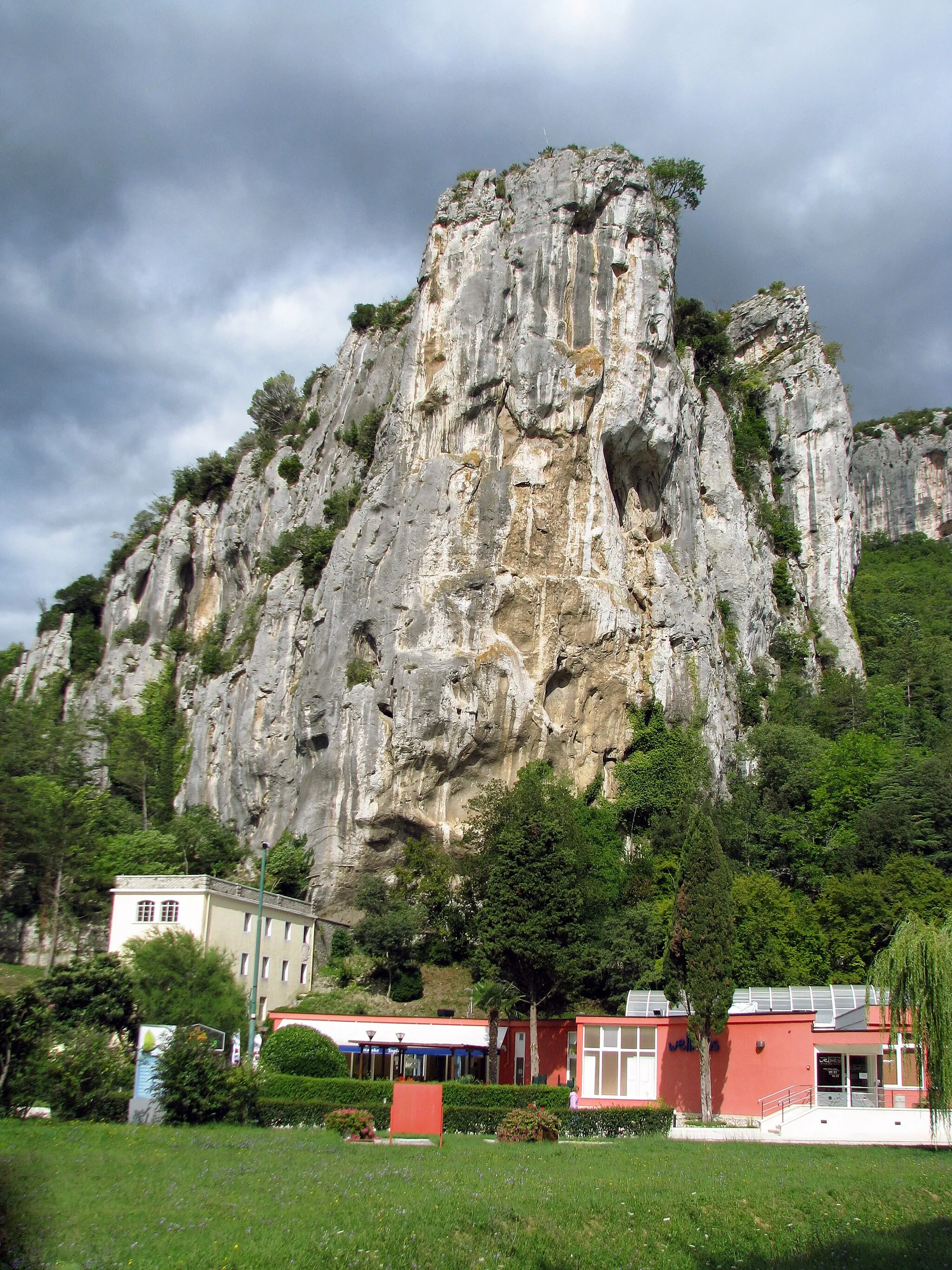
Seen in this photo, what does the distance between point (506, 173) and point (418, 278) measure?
748 cm

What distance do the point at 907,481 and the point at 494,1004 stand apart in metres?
78.8

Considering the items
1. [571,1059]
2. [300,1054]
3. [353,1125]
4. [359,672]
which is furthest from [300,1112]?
[359,672]

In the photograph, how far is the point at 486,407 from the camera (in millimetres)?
49000

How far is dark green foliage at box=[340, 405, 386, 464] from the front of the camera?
183 feet

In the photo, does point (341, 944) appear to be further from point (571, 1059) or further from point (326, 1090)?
point (326, 1090)

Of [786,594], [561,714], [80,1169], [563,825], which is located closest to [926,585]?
[786,594]

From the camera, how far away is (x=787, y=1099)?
2678 centimetres

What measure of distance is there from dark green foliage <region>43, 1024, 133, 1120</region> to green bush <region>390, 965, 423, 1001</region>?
20308mm

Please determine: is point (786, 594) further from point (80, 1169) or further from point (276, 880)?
point (80, 1169)

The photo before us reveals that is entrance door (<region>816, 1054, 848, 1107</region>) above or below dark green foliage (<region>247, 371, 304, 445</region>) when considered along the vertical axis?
below

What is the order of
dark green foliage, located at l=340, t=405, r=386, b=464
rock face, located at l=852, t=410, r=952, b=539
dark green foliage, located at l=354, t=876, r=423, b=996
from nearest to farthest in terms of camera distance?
1. dark green foliage, located at l=354, t=876, r=423, b=996
2. dark green foliage, located at l=340, t=405, r=386, b=464
3. rock face, located at l=852, t=410, r=952, b=539

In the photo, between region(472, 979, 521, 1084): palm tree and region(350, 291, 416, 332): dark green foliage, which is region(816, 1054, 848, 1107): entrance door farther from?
region(350, 291, 416, 332): dark green foliage

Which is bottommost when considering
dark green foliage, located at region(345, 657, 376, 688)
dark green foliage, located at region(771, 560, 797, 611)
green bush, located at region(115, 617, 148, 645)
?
dark green foliage, located at region(345, 657, 376, 688)

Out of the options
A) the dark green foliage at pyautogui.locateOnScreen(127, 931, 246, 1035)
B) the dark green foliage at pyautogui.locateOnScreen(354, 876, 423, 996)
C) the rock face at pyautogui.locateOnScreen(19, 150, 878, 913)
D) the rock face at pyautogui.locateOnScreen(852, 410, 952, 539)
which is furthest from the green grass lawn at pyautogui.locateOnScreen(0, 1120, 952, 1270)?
the rock face at pyautogui.locateOnScreen(852, 410, 952, 539)
